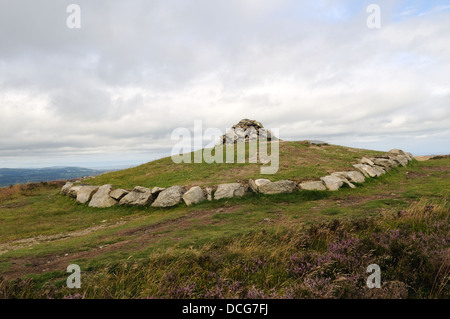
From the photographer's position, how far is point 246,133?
150 feet

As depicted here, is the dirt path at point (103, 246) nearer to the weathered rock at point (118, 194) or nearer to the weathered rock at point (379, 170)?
the weathered rock at point (118, 194)

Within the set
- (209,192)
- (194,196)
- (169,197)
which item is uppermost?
(209,192)

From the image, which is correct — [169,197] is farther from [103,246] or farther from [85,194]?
[85,194]

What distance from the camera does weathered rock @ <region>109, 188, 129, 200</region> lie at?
20.5 metres

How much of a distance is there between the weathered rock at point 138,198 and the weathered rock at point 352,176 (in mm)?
15793

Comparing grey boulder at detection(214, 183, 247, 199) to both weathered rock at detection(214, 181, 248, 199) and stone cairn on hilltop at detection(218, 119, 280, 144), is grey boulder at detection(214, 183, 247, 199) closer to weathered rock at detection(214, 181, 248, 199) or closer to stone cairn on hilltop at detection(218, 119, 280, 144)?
weathered rock at detection(214, 181, 248, 199)

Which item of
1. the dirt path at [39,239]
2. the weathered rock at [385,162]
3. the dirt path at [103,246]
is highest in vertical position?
the weathered rock at [385,162]

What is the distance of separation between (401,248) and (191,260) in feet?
19.8

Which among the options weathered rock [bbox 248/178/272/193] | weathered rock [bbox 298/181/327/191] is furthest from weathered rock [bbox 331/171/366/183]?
weathered rock [bbox 248/178/272/193]

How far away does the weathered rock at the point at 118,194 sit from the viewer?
67.1ft

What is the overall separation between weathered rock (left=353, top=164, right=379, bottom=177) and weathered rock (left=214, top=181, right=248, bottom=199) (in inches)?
491

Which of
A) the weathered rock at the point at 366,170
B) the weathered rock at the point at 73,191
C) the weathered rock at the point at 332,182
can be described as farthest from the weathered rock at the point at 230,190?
the weathered rock at the point at 73,191

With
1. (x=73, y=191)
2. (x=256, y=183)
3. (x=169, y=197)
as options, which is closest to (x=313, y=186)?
(x=256, y=183)

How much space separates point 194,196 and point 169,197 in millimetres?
2088
